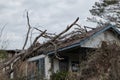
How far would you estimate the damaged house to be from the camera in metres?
19.6

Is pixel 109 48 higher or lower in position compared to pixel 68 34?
lower

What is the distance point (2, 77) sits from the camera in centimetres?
1354

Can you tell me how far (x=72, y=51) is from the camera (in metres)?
21.5

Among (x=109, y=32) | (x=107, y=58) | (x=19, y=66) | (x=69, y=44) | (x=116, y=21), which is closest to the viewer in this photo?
(x=107, y=58)

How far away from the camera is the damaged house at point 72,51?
1962 centimetres

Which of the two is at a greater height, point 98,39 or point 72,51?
point 98,39

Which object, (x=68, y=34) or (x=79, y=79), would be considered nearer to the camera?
(x=79, y=79)

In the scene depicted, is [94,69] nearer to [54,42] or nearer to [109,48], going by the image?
[109,48]

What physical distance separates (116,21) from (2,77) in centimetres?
2154

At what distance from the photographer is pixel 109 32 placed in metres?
21.4

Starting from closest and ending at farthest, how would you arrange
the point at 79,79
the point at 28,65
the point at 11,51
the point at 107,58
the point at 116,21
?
the point at 107,58, the point at 79,79, the point at 28,65, the point at 11,51, the point at 116,21

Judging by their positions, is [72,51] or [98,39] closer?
[98,39]

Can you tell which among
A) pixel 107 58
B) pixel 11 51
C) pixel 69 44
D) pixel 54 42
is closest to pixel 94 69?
pixel 107 58

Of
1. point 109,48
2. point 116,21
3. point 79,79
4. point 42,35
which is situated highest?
point 116,21
